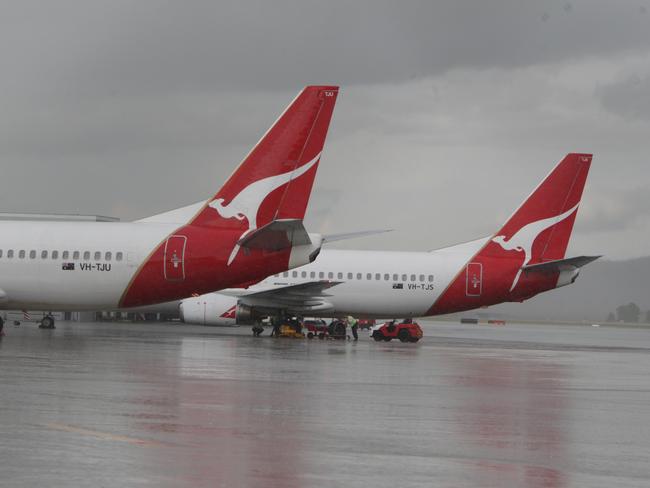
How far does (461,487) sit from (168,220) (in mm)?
28756

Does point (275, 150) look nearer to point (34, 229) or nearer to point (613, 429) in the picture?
point (34, 229)

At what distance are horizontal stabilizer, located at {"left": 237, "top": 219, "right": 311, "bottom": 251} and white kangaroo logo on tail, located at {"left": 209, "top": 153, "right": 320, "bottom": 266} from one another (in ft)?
2.58

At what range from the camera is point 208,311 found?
46.8 m

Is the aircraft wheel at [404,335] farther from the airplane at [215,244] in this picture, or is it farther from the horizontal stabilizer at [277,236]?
the horizontal stabilizer at [277,236]

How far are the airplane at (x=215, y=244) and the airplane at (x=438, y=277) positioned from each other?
Answer: 11.5 metres

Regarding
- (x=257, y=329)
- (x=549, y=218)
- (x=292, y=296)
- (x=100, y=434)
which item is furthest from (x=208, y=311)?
(x=100, y=434)

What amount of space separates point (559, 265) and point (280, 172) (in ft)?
55.2

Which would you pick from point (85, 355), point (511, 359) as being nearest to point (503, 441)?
point (85, 355)

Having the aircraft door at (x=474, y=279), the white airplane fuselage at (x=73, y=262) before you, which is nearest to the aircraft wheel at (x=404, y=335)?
the aircraft door at (x=474, y=279)

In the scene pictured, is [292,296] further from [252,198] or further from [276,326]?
[252,198]

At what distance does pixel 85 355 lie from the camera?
25.3 meters

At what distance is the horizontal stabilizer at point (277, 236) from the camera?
32.3 m

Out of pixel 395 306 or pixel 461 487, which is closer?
pixel 461 487

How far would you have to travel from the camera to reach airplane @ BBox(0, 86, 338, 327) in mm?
33406
